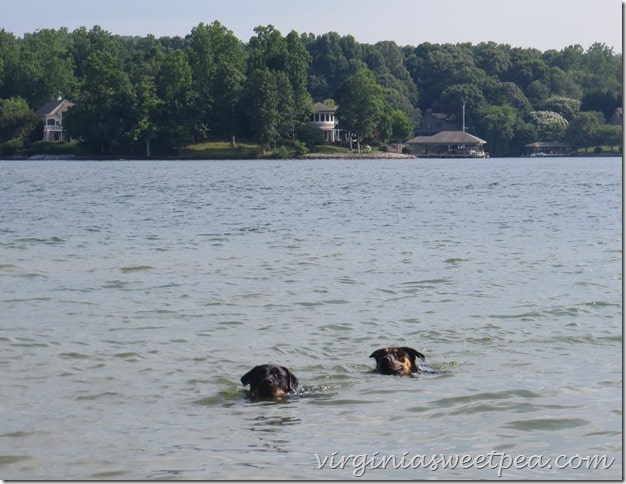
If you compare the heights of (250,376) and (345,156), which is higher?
(250,376)

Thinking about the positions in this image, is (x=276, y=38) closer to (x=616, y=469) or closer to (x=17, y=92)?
(x=17, y=92)

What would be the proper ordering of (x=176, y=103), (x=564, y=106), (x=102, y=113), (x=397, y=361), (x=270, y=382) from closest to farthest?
(x=270, y=382), (x=397, y=361), (x=102, y=113), (x=176, y=103), (x=564, y=106)

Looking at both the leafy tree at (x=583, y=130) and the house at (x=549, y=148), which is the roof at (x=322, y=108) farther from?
the leafy tree at (x=583, y=130)

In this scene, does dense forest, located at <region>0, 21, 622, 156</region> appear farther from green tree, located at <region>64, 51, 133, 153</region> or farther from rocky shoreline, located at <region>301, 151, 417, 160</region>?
rocky shoreline, located at <region>301, 151, 417, 160</region>

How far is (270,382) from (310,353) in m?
2.51

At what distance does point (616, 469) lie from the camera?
814 centimetres

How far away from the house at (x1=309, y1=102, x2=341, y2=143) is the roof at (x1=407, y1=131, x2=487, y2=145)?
23.0 meters

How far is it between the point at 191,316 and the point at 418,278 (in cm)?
532

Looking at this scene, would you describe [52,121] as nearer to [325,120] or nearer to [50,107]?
[50,107]

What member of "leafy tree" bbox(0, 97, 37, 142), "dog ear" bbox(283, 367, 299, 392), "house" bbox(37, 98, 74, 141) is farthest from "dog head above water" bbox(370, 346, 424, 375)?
"house" bbox(37, 98, 74, 141)

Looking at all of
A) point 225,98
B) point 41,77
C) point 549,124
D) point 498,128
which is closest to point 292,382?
point 225,98

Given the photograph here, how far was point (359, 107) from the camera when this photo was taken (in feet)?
443

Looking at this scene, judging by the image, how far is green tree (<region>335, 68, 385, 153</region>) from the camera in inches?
5315

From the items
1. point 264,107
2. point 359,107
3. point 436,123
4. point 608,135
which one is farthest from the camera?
point 436,123
